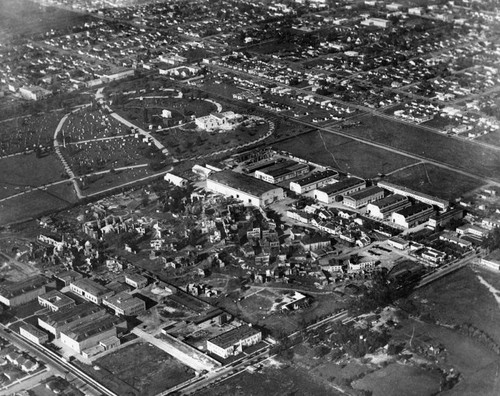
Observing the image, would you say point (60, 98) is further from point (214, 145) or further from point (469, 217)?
point (469, 217)

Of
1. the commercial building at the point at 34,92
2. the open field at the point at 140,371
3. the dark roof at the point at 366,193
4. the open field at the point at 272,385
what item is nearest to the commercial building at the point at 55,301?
the open field at the point at 140,371

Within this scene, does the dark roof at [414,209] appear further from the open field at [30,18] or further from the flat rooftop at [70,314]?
the open field at [30,18]

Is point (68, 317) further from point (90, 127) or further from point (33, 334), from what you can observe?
point (90, 127)

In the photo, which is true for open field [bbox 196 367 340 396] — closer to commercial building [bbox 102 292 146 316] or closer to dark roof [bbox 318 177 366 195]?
commercial building [bbox 102 292 146 316]

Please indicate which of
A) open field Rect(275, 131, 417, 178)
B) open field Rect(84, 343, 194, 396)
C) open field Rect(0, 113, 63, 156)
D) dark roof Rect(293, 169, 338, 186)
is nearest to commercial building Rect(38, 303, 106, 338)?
open field Rect(84, 343, 194, 396)

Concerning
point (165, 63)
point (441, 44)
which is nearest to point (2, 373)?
point (165, 63)

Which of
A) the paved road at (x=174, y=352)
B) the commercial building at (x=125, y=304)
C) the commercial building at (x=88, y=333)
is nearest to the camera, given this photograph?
the paved road at (x=174, y=352)
